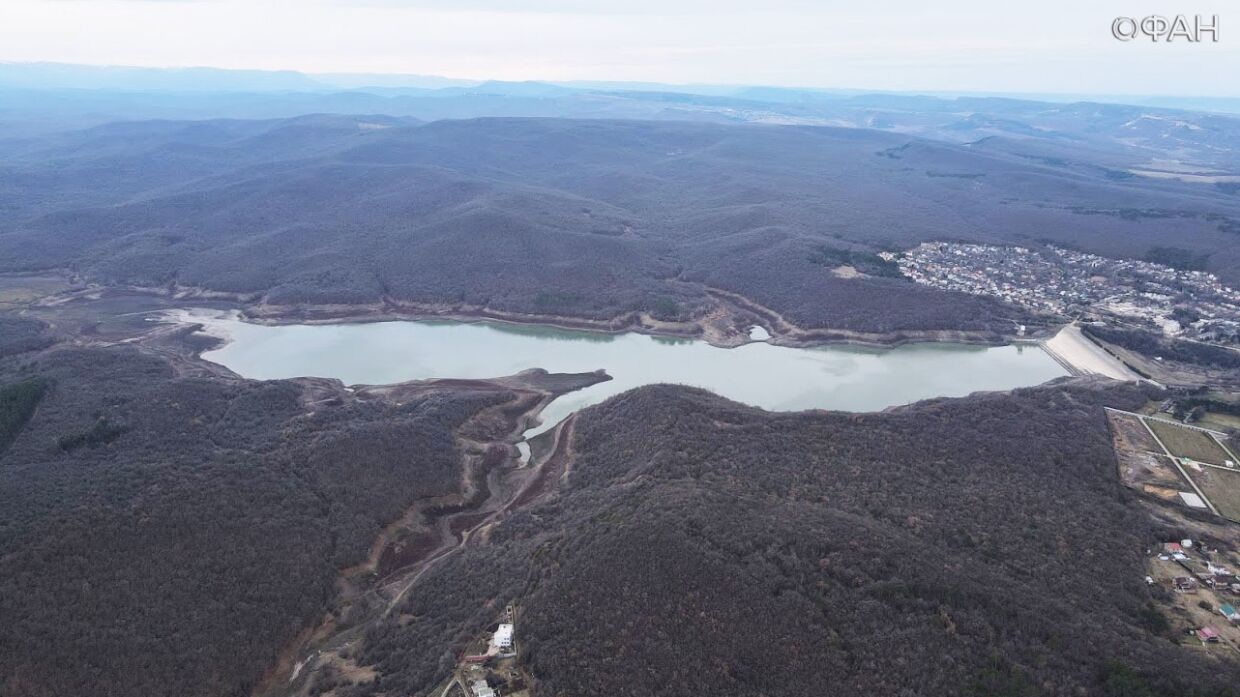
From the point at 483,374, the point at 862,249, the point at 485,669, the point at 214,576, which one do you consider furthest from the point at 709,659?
the point at 862,249

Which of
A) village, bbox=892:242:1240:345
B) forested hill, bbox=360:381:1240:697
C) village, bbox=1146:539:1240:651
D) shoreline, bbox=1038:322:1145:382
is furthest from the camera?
village, bbox=892:242:1240:345

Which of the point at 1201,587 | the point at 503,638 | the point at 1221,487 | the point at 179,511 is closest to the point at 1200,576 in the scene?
the point at 1201,587

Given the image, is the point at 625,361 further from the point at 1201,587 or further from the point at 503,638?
the point at 1201,587

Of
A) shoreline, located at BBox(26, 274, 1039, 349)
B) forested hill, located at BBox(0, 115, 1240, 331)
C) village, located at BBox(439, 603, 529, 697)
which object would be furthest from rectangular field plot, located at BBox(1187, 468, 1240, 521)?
village, located at BBox(439, 603, 529, 697)

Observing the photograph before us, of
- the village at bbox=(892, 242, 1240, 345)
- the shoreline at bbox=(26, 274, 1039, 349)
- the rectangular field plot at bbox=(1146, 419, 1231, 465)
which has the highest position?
the village at bbox=(892, 242, 1240, 345)

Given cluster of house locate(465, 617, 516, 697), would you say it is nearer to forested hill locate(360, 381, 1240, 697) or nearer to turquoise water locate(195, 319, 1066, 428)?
forested hill locate(360, 381, 1240, 697)

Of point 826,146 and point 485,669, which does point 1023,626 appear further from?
point 826,146

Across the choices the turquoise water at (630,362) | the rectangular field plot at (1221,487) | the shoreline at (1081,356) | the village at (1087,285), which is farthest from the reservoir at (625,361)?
the rectangular field plot at (1221,487)
